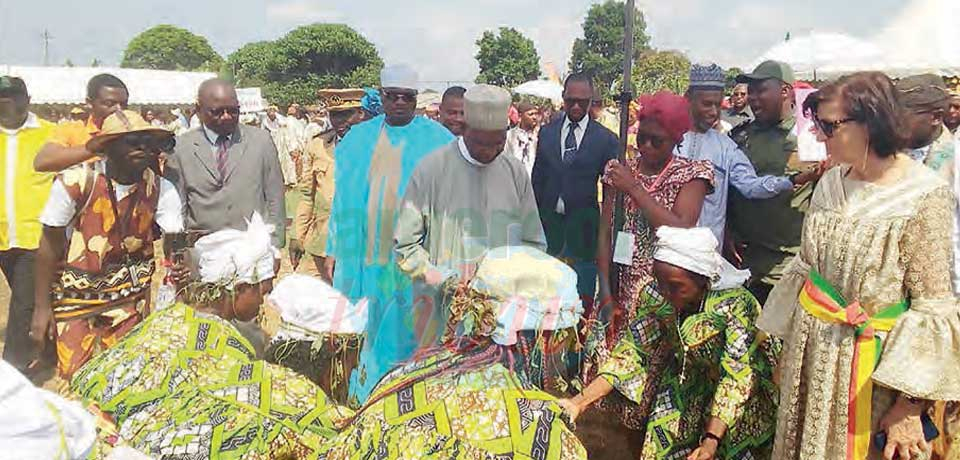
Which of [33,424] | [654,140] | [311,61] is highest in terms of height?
[311,61]

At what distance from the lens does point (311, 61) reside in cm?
836

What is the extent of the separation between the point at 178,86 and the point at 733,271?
17344 mm

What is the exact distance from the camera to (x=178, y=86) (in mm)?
17656

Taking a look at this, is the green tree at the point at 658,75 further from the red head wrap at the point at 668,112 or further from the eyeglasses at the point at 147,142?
the eyeglasses at the point at 147,142

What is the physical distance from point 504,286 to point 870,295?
111 cm

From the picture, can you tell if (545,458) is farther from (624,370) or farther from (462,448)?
(624,370)

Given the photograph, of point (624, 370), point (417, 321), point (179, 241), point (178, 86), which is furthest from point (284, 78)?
point (178, 86)

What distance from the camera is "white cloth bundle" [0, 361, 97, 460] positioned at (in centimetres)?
115

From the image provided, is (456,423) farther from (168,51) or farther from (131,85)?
(131,85)

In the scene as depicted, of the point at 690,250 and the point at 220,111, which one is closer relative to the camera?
the point at 690,250

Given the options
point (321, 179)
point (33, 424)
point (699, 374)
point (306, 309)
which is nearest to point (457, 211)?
point (306, 309)

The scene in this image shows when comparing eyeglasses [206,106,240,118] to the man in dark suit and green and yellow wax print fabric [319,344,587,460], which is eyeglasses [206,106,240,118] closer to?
the man in dark suit

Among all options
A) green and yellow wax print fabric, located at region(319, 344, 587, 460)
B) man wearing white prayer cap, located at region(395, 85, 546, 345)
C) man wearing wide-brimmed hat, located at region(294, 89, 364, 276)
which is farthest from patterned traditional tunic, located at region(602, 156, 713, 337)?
man wearing wide-brimmed hat, located at region(294, 89, 364, 276)

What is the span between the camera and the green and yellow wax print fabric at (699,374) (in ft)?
8.55
